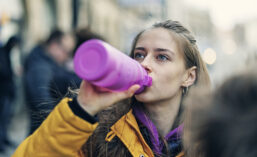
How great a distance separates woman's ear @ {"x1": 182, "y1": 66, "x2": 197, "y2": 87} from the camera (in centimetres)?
205

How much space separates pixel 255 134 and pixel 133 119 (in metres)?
0.98

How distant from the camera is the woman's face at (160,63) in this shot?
5.83 feet

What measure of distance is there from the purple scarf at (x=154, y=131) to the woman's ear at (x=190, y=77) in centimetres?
34

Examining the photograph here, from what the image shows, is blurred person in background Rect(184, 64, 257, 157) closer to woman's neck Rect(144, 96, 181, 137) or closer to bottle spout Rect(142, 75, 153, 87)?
bottle spout Rect(142, 75, 153, 87)

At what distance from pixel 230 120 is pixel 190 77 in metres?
1.25

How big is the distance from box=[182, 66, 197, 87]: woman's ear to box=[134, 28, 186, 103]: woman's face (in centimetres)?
4

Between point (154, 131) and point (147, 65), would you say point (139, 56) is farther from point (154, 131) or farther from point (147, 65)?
point (154, 131)

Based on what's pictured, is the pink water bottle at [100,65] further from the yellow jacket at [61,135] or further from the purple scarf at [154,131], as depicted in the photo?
the purple scarf at [154,131]

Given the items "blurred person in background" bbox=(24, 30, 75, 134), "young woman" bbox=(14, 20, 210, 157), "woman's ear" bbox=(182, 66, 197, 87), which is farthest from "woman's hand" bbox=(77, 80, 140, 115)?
"blurred person in background" bbox=(24, 30, 75, 134)

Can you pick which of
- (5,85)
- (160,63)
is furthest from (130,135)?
(5,85)

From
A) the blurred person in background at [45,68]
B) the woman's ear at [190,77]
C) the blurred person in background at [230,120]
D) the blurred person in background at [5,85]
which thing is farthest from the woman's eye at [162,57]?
the blurred person in background at [5,85]

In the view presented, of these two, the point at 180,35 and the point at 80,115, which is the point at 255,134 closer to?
the point at 80,115

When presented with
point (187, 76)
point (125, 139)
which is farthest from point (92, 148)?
point (187, 76)

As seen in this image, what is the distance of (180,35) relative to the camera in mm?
2025
